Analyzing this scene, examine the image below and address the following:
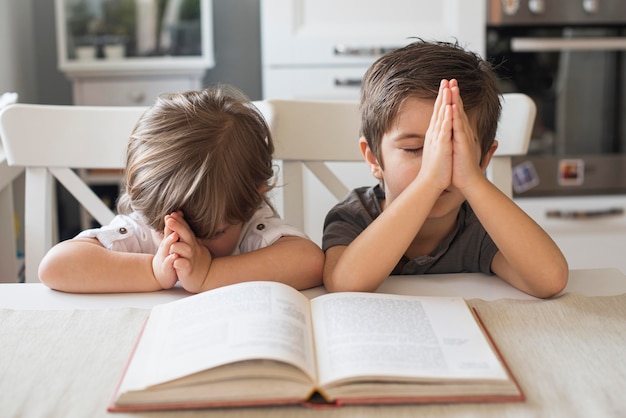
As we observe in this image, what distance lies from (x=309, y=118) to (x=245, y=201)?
292mm

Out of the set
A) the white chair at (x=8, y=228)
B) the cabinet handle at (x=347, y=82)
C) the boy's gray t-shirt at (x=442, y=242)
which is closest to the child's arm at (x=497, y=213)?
the boy's gray t-shirt at (x=442, y=242)

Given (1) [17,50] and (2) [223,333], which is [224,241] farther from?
(1) [17,50]

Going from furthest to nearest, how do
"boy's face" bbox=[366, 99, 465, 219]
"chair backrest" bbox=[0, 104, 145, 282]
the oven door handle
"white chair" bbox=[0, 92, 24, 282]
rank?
1. the oven door handle
2. "white chair" bbox=[0, 92, 24, 282]
3. "chair backrest" bbox=[0, 104, 145, 282]
4. "boy's face" bbox=[366, 99, 465, 219]

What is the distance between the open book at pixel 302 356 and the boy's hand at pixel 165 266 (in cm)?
13

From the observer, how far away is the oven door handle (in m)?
2.35

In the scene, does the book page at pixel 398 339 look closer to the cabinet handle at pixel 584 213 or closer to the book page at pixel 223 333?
the book page at pixel 223 333

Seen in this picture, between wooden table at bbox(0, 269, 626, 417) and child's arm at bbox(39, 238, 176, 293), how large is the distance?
16 millimetres

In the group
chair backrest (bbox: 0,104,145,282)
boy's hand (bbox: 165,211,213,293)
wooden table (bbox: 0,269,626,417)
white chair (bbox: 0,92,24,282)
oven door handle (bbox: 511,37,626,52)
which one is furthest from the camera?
oven door handle (bbox: 511,37,626,52)

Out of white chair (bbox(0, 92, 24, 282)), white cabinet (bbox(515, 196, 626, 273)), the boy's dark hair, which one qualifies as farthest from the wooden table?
white cabinet (bbox(515, 196, 626, 273))

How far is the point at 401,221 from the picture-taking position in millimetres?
998

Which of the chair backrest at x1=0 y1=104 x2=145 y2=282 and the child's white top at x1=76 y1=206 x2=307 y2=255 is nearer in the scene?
the child's white top at x1=76 y1=206 x2=307 y2=255

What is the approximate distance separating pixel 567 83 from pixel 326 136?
4.57ft

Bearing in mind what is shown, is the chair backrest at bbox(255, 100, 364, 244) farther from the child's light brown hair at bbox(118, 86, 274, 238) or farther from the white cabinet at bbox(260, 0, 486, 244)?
the white cabinet at bbox(260, 0, 486, 244)

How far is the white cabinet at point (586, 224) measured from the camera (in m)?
2.43
